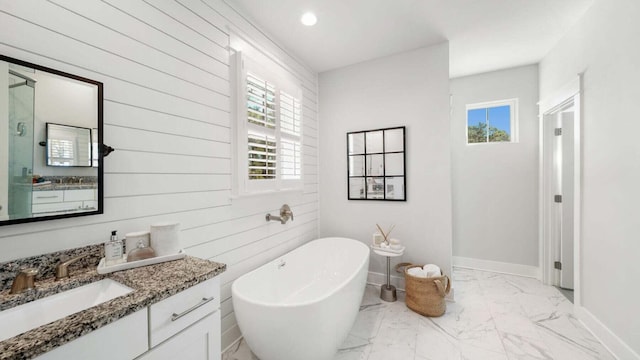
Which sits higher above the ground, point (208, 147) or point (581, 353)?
point (208, 147)

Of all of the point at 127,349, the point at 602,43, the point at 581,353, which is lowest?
the point at 581,353

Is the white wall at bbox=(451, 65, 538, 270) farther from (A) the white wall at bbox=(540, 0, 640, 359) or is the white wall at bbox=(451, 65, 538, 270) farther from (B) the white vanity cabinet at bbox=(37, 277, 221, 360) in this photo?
(B) the white vanity cabinet at bbox=(37, 277, 221, 360)

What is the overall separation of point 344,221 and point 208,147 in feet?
6.64

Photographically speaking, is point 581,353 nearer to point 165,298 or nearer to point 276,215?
point 276,215

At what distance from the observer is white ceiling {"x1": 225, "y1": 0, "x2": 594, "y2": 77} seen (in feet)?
6.98

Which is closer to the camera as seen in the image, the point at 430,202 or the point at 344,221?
the point at 430,202

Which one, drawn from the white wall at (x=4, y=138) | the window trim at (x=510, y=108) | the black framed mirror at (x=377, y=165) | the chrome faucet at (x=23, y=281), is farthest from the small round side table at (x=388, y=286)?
the white wall at (x=4, y=138)

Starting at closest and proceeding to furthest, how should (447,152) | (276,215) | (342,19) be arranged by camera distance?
(342,19), (276,215), (447,152)

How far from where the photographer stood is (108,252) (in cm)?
119

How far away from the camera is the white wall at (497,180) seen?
3.26 meters

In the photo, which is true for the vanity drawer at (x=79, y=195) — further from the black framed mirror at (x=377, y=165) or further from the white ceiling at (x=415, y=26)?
the black framed mirror at (x=377, y=165)

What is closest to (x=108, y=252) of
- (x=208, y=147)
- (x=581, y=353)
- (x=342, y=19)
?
(x=208, y=147)

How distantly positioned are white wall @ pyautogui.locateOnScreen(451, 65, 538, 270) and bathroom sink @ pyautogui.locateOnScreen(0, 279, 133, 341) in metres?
3.91

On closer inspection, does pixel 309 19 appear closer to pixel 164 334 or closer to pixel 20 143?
pixel 20 143
